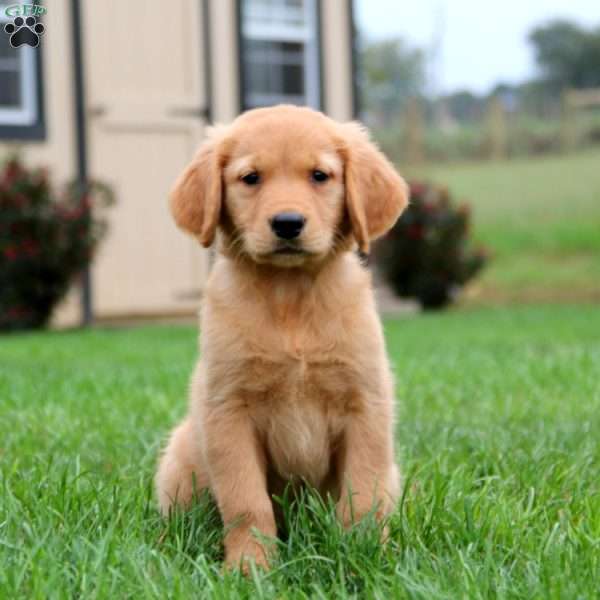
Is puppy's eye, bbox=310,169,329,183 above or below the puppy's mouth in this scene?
above

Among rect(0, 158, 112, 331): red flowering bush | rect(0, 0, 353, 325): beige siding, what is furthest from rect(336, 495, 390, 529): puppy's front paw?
rect(0, 0, 353, 325): beige siding

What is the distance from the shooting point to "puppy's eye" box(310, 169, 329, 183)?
2619 mm

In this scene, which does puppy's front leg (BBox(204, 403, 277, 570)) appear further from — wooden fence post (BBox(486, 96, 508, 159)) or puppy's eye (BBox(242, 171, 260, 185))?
wooden fence post (BBox(486, 96, 508, 159))

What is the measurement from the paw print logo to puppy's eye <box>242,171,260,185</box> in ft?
18.1

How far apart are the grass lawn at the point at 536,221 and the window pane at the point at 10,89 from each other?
8.20 meters

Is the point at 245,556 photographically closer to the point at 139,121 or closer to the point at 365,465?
the point at 365,465

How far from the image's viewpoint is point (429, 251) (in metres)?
13.3

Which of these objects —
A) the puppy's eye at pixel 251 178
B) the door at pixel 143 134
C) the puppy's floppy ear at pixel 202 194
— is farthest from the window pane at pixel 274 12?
the puppy's eye at pixel 251 178

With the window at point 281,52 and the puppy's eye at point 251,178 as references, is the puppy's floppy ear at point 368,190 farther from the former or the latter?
the window at point 281,52

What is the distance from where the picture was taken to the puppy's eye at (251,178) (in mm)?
2613

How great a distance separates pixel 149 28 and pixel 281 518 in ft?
27.2

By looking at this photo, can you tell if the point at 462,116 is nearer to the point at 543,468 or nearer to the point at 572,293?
the point at 572,293

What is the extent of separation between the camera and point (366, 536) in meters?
2.30

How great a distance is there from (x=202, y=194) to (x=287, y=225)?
0.35 metres
